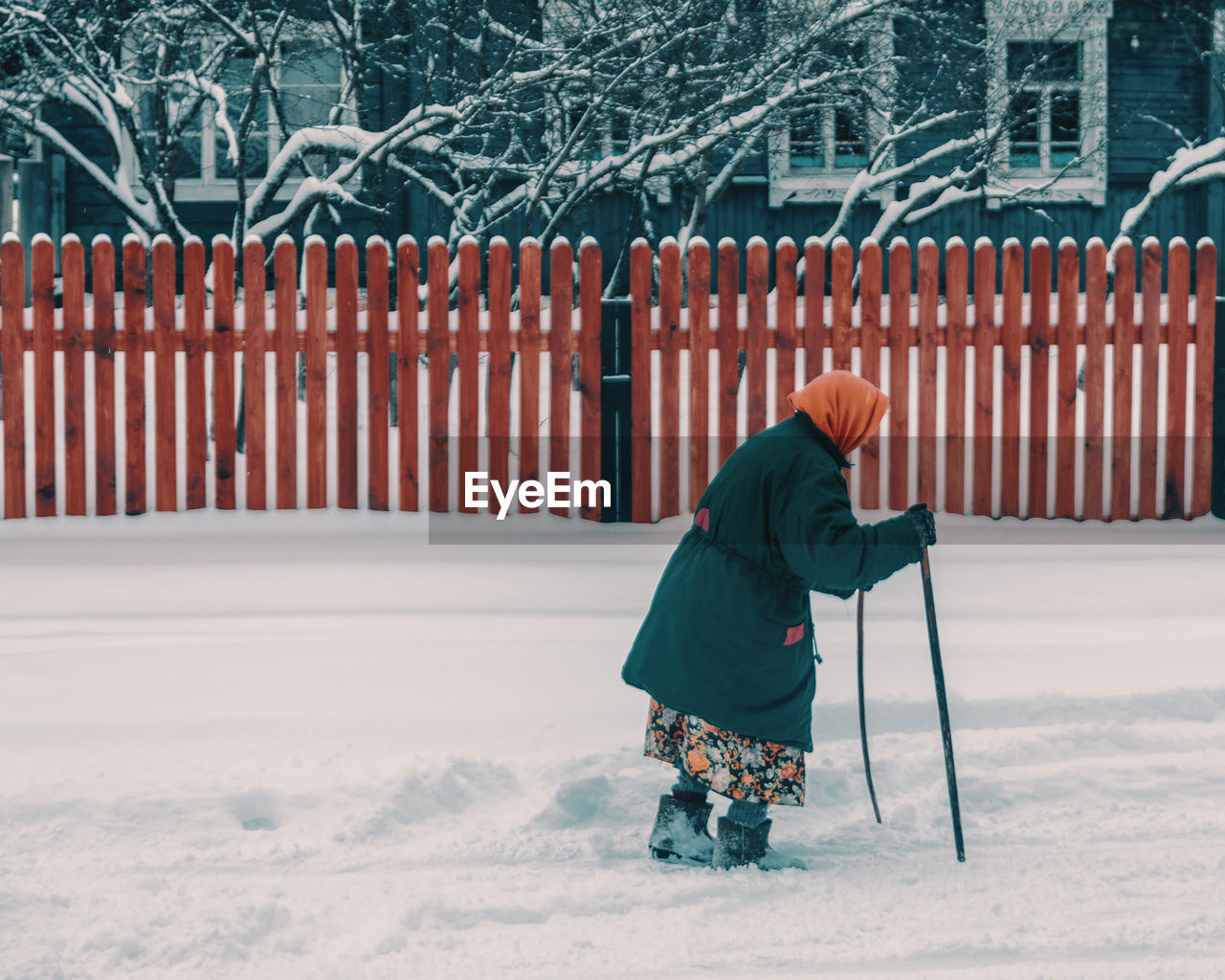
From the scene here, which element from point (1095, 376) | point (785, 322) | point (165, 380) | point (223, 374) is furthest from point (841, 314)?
point (165, 380)

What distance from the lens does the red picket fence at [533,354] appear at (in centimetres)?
664

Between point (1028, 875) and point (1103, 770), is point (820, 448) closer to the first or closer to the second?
point (1028, 875)

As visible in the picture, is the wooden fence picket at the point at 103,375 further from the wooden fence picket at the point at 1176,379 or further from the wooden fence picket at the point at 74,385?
the wooden fence picket at the point at 1176,379

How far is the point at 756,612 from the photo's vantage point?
2953 millimetres

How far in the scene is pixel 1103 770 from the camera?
3.72 m

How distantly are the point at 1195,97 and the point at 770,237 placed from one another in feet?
16.0

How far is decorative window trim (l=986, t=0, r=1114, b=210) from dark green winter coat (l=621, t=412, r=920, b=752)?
8891 millimetres

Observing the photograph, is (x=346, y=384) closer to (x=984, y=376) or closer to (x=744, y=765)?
(x=984, y=376)

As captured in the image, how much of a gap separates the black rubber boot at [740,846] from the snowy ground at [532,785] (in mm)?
43

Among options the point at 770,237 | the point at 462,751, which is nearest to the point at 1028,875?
the point at 462,751

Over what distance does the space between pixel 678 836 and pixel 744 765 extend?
26cm

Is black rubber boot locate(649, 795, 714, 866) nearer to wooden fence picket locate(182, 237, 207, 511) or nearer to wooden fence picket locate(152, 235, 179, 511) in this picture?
wooden fence picket locate(182, 237, 207, 511)

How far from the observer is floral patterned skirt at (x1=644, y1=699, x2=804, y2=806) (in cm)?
302

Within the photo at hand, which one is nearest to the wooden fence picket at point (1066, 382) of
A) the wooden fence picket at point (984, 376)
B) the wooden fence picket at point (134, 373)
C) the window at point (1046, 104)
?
the wooden fence picket at point (984, 376)
